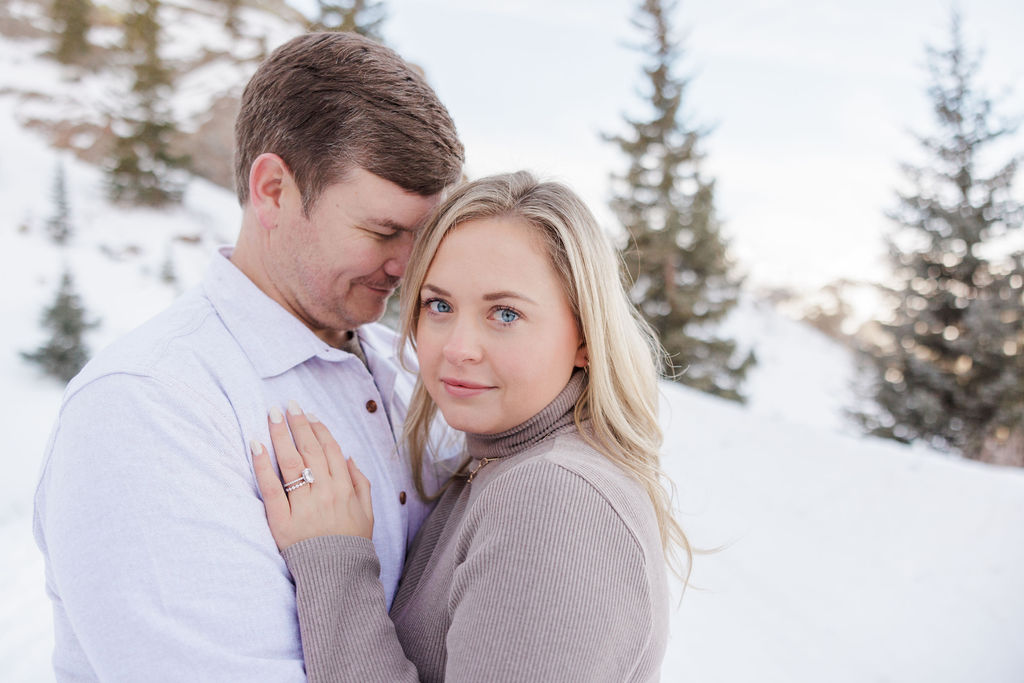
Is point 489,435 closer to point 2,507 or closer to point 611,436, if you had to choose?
point 611,436

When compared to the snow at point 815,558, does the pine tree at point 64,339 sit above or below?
below

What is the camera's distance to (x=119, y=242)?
13.6 metres

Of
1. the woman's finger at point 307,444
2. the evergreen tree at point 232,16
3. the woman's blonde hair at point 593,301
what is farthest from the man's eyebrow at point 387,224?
the evergreen tree at point 232,16

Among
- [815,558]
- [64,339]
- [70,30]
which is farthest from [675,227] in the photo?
[70,30]

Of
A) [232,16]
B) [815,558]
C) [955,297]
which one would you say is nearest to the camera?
[815,558]

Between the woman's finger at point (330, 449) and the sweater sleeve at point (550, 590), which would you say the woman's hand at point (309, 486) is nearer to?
the woman's finger at point (330, 449)

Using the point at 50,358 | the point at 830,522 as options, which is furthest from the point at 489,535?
the point at 50,358

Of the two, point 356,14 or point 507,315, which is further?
point 356,14

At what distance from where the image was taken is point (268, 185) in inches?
62.8

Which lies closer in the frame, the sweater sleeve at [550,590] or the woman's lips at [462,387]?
the sweater sleeve at [550,590]

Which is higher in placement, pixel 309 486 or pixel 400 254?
pixel 400 254

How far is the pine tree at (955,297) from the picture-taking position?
8.97m

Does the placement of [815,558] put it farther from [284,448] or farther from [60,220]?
[60,220]

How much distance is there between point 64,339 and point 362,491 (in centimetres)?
905
